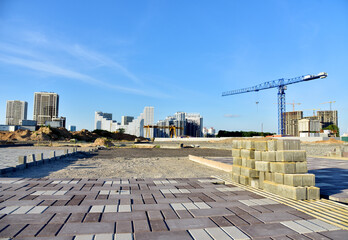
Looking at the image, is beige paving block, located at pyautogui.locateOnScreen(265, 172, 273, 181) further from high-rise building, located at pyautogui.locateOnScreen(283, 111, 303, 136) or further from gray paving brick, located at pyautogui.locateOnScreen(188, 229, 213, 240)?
high-rise building, located at pyautogui.locateOnScreen(283, 111, 303, 136)

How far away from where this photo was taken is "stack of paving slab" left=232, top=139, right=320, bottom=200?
16.2 feet

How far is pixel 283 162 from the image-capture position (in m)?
5.14

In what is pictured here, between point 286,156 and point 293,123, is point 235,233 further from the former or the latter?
point 293,123

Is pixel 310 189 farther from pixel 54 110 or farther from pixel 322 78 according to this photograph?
pixel 54 110

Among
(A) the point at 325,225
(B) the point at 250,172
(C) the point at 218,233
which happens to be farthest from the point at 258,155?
(C) the point at 218,233

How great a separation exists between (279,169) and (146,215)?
3.25m

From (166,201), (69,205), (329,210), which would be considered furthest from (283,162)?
(69,205)

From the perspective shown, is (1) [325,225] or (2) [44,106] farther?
(2) [44,106]

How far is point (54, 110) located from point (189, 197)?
203 metres

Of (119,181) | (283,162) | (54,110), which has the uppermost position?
(54,110)

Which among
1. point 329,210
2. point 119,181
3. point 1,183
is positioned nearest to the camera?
point 329,210

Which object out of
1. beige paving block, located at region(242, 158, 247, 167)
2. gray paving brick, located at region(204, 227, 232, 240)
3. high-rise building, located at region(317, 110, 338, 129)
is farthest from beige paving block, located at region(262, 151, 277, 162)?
high-rise building, located at region(317, 110, 338, 129)

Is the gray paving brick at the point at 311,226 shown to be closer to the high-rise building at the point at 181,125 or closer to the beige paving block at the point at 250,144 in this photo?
the beige paving block at the point at 250,144

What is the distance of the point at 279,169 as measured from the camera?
17.2 ft
